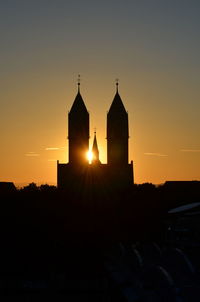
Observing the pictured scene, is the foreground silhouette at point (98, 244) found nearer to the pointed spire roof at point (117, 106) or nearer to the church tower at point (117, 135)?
the church tower at point (117, 135)

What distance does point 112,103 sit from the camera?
7144 cm

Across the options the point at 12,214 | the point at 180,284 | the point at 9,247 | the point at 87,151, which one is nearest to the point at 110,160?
the point at 87,151

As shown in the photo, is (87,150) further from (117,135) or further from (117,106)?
(117,106)

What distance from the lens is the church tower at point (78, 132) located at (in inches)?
2749

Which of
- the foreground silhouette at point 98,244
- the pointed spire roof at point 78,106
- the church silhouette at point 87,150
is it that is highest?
the pointed spire roof at point 78,106

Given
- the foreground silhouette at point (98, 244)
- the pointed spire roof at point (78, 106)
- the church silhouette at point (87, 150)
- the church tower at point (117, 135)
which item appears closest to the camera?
the foreground silhouette at point (98, 244)

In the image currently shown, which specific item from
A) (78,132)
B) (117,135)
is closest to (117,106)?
(117,135)

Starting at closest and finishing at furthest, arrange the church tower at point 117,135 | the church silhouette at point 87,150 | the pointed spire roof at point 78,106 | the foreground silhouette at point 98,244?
1. the foreground silhouette at point 98,244
2. the church silhouette at point 87,150
3. the church tower at point 117,135
4. the pointed spire roof at point 78,106

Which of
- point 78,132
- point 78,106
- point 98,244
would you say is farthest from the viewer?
point 78,106

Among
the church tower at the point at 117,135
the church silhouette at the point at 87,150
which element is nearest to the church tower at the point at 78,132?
the church silhouette at the point at 87,150

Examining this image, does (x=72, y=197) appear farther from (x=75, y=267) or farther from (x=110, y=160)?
(x=75, y=267)

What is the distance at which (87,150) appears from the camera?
234 ft

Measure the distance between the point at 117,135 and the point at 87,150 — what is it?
3.90m

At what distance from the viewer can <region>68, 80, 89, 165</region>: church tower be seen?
6981cm
